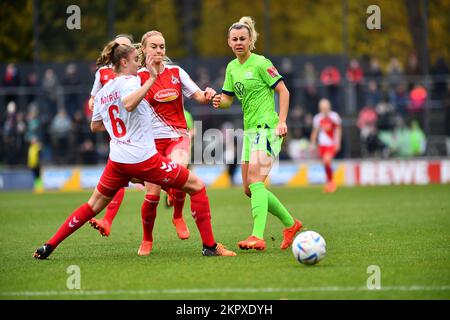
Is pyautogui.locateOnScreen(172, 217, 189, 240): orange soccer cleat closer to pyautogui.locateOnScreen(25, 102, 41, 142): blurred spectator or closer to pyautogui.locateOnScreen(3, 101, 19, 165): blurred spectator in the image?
pyautogui.locateOnScreen(25, 102, 41, 142): blurred spectator

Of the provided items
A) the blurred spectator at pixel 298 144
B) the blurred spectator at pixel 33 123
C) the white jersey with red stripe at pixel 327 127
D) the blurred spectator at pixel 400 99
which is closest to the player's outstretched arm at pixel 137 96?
the white jersey with red stripe at pixel 327 127

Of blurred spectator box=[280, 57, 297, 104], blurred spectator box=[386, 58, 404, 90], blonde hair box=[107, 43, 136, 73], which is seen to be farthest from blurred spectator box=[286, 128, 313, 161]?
blonde hair box=[107, 43, 136, 73]

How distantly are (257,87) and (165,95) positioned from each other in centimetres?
118

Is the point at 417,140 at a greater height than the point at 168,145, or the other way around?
the point at 417,140

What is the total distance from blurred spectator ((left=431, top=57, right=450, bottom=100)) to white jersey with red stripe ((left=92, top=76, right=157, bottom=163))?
17266 mm

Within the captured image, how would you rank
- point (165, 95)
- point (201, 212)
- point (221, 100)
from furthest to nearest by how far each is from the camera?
1. point (165, 95)
2. point (221, 100)
3. point (201, 212)

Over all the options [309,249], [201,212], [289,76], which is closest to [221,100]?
[201,212]

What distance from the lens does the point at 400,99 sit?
81.7 feet

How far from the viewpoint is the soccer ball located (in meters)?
8.38

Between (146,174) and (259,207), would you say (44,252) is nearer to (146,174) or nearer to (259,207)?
(146,174)

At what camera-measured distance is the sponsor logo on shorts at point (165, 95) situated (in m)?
10.5

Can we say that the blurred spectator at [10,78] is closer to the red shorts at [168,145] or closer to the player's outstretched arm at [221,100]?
the red shorts at [168,145]
